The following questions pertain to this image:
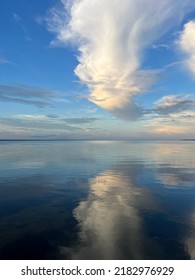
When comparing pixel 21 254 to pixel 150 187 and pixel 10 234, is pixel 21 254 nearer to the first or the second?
pixel 10 234

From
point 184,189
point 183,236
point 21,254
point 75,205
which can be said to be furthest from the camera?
point 184,189

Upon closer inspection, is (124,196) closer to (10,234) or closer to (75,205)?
(75,205)

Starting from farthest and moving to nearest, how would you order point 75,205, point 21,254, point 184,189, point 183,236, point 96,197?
point 184,189 < point 96,197 < point 75,205 < point 183,236 < point 21,254

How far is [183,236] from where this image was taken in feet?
45.2

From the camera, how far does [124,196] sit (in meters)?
22.2

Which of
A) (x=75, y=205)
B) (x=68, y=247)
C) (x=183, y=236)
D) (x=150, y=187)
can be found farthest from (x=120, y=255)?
(x=150, y=187)

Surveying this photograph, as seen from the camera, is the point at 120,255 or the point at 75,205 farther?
the point at 75,205

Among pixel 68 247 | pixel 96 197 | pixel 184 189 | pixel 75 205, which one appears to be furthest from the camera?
pixel 184 189

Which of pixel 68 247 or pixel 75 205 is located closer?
pixel 68 247
